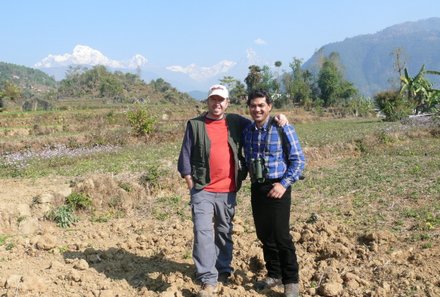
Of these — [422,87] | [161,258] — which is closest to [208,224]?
[161,258]

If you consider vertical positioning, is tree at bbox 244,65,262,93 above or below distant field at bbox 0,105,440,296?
above

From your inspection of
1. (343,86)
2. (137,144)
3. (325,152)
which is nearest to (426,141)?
(325,152)

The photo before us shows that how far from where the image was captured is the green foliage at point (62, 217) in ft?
21.4

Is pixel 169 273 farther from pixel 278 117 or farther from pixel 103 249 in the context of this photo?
pixel 278 117

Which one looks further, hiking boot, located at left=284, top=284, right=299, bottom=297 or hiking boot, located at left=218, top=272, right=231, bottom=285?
hiking boot, located at left=218, top=272, right=231, bottom=285

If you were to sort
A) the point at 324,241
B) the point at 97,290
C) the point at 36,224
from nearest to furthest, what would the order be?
the point at 97,290 < the point at 324,241 < the point at 36,224

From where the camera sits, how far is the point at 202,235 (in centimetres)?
394

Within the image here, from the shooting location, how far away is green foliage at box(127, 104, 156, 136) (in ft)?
58.7

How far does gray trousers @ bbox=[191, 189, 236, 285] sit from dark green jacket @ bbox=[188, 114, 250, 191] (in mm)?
141

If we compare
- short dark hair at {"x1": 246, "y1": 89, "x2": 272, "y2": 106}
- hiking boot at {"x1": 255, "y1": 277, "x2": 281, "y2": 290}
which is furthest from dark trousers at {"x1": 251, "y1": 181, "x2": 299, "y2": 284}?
short dark hair at {"x1": 246, "y1": 89, "x2": 272, "y2": 106}

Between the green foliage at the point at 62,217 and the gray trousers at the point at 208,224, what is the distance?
328cm

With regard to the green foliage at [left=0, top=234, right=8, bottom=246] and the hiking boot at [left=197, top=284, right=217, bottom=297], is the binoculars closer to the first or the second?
the hiking boot at [left=197, top=284, right=217, bottom=297]

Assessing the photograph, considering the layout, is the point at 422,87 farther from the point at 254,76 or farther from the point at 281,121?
the point at 254,76

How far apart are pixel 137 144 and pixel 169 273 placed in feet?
43.4
